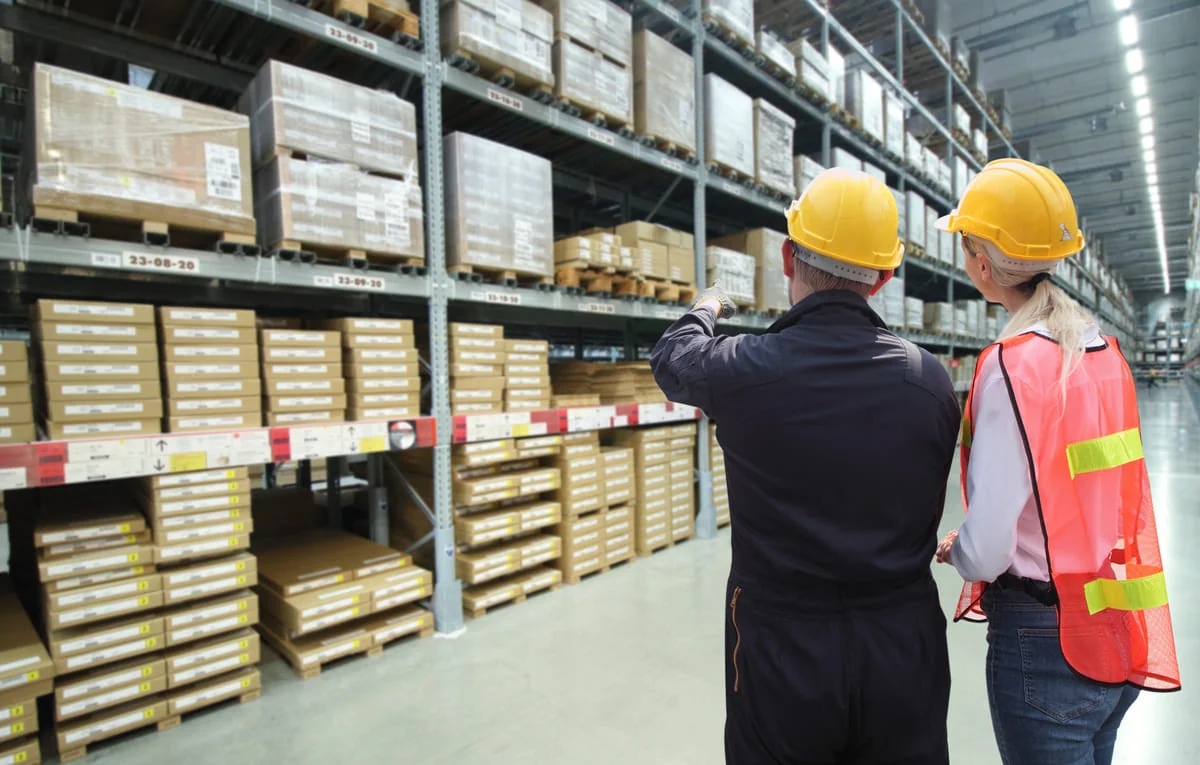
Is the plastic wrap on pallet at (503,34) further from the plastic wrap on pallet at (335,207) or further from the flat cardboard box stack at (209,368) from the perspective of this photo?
the flat cardboard box stack at (209,368)

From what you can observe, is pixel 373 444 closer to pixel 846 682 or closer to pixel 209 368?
pixel 209 368

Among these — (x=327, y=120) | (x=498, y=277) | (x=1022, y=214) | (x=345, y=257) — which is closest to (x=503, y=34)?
(x=327, y=120)

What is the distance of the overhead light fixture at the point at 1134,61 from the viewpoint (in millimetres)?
12609

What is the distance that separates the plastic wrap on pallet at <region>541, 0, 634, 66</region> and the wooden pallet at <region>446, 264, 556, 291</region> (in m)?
1.82

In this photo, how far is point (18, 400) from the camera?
2684mm

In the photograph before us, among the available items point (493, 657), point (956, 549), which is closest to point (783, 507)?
point (956, 549)

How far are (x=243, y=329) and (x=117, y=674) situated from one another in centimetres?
171

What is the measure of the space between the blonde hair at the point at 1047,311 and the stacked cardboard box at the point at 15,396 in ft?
11.9

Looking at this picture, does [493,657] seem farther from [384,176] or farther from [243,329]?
[384,176]

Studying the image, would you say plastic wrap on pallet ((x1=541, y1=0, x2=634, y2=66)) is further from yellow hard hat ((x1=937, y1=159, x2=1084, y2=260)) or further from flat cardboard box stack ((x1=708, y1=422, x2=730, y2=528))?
yellow hard hat ((x1=937, y1=159, x2=1084, y2=260))

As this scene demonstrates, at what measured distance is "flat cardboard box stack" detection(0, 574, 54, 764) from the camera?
2555 millimetres

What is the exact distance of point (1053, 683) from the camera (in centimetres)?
132

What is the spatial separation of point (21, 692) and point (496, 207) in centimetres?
347

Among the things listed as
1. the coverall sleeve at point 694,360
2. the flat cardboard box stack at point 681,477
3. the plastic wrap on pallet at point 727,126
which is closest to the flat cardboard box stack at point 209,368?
the coverall sleeve at point 694,360
